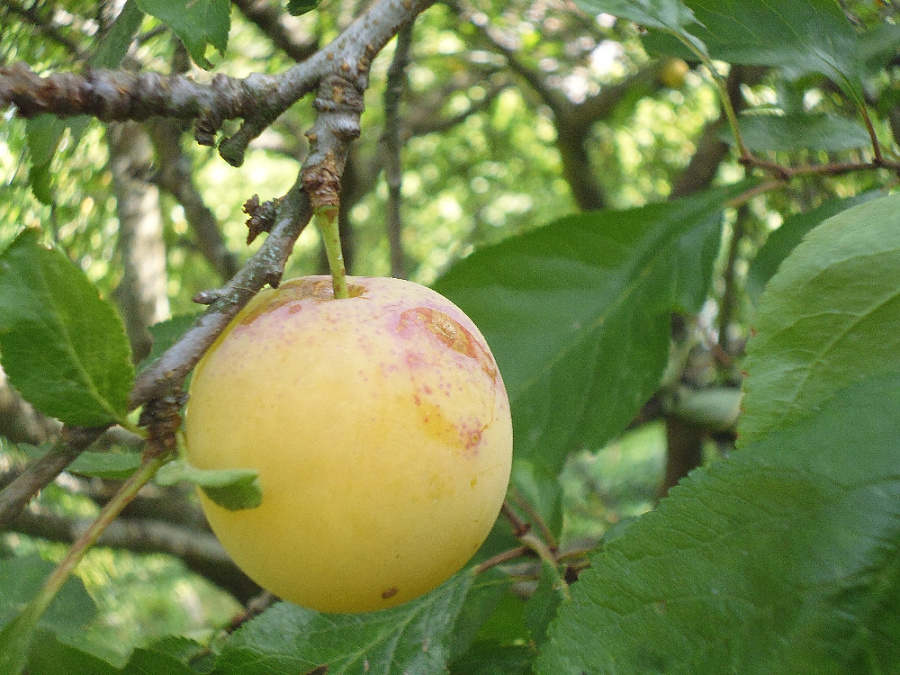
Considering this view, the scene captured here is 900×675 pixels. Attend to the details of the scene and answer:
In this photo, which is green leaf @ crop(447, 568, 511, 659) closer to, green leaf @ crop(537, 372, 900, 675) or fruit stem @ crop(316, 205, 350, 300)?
green leaf @ crop(537, 372, 900, 675)

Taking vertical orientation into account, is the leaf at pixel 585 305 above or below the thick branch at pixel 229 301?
below

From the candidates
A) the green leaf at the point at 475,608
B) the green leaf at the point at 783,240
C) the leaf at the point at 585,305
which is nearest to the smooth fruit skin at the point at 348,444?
the green leaf at the point at 475,608

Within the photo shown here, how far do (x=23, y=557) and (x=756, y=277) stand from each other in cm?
Answer: 111

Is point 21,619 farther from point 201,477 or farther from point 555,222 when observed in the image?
point 555,222

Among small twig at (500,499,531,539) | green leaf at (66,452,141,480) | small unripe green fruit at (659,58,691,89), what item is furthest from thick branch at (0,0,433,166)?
small unripe green fruit at (659,58,691,89)

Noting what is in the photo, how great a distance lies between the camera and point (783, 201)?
2.00 metres

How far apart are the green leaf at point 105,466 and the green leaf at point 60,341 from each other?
7 cm

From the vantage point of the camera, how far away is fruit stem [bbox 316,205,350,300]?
68cm

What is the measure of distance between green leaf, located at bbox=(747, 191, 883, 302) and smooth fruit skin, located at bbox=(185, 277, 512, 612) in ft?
2.10

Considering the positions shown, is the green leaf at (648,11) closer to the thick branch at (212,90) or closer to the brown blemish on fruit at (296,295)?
the thick branch at (212,90)

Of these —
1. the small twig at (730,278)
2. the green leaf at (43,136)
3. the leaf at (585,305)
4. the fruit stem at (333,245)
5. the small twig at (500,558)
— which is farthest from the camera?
the small twig at (730,278)

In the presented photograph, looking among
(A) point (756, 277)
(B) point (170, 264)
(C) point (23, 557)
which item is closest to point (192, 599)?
(B) point (170, 264)

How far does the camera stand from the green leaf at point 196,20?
77cm

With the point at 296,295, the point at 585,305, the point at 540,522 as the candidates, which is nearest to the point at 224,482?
the point at 296,295
